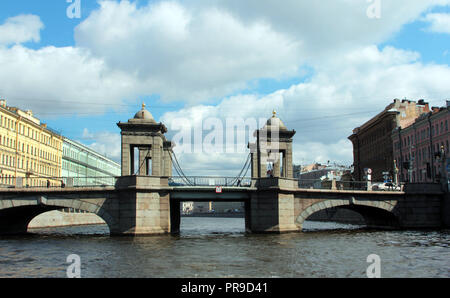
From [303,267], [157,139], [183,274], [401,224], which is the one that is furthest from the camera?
[401,224]

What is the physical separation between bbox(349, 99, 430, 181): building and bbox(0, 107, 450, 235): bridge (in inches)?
1369

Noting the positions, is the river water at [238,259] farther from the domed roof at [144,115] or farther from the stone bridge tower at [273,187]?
the domed roof at [144,115]

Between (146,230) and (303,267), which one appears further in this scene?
(146,230)

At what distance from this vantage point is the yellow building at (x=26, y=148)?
195 feet

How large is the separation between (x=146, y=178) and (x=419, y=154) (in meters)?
46.3

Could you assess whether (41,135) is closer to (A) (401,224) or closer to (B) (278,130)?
(B) (278,130)

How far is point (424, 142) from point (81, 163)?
189ft

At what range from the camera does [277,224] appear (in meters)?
35.3

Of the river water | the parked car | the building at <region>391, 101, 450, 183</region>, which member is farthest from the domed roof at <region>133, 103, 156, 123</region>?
the building at <region>391, 101, 450, 183</region>

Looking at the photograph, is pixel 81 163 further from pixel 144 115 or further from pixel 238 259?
pixel 238 259

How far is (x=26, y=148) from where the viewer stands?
216ft

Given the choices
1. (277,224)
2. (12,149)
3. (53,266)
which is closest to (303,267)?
(53,266)

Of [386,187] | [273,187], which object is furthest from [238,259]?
[386,187]

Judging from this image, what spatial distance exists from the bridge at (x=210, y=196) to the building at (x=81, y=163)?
38.0 meters
